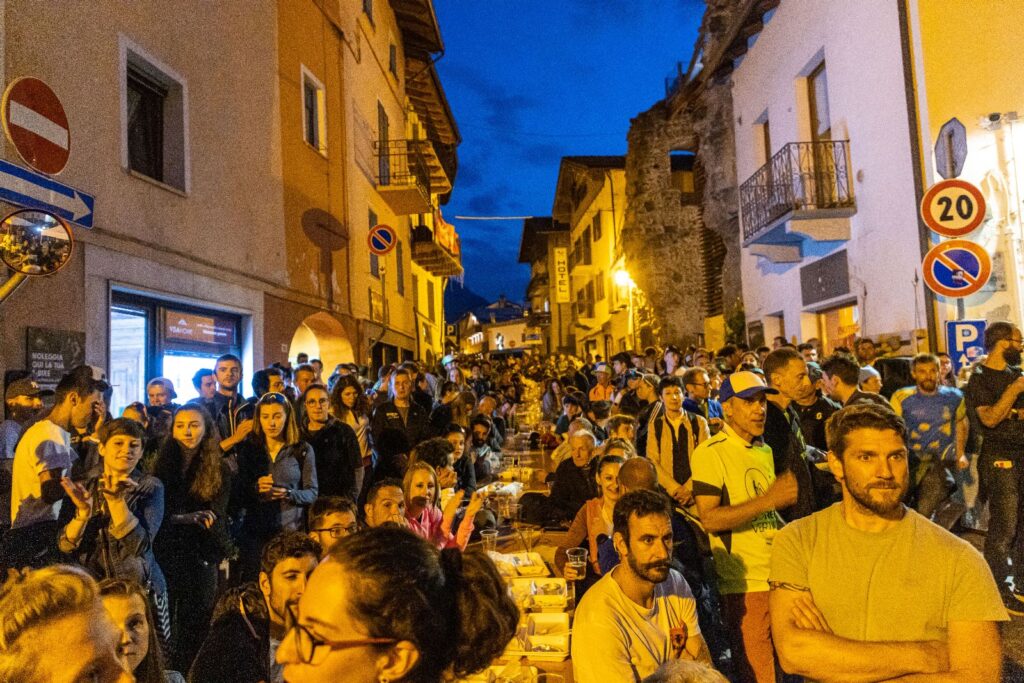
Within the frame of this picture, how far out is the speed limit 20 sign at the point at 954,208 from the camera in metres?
7.76

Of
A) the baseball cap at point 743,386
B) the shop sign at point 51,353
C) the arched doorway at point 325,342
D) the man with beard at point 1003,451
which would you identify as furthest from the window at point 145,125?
the man with beard at point 1003,451

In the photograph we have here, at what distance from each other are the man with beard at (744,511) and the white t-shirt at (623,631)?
2.03 feet

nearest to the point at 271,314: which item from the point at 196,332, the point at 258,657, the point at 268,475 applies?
the point at 196,332

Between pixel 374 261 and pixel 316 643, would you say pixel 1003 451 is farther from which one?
pixel 374 261

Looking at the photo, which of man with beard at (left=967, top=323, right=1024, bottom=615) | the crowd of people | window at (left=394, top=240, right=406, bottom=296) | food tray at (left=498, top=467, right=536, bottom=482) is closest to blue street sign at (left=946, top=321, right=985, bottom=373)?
the crowd of people

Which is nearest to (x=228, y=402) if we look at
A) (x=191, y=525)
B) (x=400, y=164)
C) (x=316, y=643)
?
(x=191, y=525)

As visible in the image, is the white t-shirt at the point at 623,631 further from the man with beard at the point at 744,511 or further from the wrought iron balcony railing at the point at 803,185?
the wrought iron balcony railing at the point at 803,185

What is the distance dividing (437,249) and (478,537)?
72.3 ft

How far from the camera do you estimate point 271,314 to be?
11.7 metres

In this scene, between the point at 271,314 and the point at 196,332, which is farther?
the point at 271,314

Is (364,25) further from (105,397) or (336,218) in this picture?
(105,397)

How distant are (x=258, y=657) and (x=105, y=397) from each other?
152 inches

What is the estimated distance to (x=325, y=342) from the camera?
15.3 metres

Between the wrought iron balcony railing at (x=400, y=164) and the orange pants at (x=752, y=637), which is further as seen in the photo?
the wrought iron balcony railing at (x=400, y=164)
